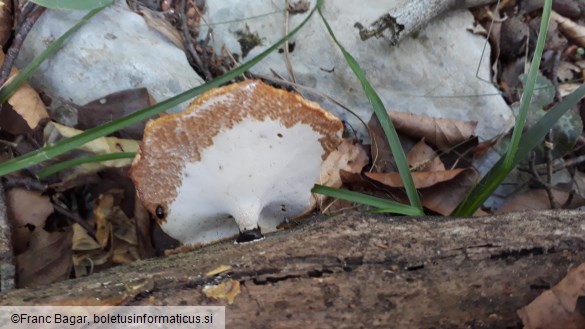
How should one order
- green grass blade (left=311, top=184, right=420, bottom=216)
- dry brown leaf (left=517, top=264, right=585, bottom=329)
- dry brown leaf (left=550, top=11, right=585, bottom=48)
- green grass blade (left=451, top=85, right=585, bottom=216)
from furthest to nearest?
dry brown leaf (left=550, top=11, right=585, bottom=48), green grass blade (left=451, top=85, right=585, bottom=216), green grass blade (left=311, top=184, right=420, bottom=216), dry brown leaf (left=517, top=264, right=585, bottom=329)

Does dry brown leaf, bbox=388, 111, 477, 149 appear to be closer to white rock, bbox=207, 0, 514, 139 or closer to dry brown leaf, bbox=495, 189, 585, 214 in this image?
white rock, bbox=207, 0, 514, 139

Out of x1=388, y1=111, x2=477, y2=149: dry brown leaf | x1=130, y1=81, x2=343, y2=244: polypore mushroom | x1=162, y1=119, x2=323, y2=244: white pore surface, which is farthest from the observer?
x1=388, y1=111, x2=477, y2=149: dry brown leaf

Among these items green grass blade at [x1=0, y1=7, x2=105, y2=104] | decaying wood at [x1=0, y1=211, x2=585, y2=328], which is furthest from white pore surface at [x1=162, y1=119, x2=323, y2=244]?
green grass blade at [x1=0, y1=7, x2=105, y2=104]

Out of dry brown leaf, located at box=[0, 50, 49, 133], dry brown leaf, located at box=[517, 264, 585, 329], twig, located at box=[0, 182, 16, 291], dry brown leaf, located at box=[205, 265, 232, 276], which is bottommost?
dry brown leaf, located at box=[517, 264, 585, 329]

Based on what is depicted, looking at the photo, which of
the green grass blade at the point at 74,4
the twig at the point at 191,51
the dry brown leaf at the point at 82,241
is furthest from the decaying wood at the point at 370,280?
the twig at the point at 191,51

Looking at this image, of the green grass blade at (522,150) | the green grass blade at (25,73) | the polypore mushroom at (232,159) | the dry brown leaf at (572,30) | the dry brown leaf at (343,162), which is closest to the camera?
the polypore mushroom at (232,159)

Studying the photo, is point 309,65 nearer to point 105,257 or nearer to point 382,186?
point 382,186

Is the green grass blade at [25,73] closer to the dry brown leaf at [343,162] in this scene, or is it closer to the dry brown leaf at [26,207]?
the dry brown leaf at [26,207]

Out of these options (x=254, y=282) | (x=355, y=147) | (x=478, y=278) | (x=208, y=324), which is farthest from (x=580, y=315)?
(x=355, y=147)
